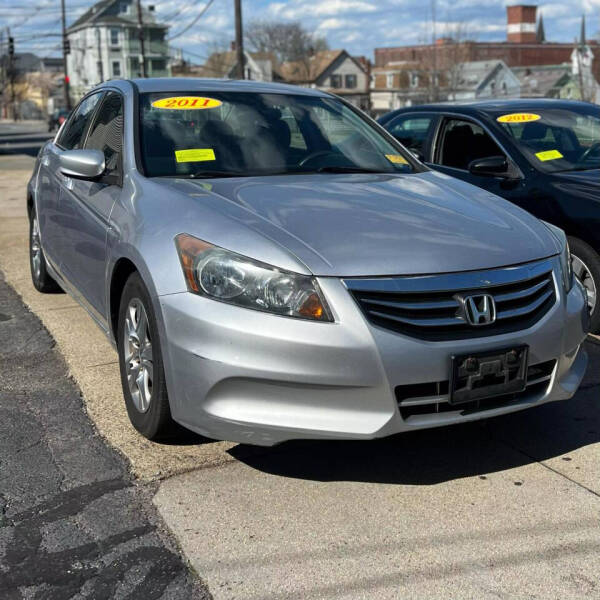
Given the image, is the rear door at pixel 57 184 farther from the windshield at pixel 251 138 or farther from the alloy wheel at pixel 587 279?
the alloy wheel at pixel 587 279

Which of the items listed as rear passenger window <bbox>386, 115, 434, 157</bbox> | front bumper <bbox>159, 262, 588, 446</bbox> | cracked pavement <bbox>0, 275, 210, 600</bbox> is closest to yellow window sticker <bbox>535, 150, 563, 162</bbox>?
rear passenger window <bbox>386, 115, 434, 157</bbox>

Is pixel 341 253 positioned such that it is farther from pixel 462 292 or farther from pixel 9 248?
pixel 9 248

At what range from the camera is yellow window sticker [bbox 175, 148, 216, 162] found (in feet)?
13.5

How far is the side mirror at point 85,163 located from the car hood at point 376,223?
0.41m

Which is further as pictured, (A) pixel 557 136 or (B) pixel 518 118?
(B) pixel 518 118

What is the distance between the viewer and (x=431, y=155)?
22.0ft

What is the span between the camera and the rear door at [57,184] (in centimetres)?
509

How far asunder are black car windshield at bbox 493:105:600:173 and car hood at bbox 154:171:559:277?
1.99 metres

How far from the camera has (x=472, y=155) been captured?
21.0 ft

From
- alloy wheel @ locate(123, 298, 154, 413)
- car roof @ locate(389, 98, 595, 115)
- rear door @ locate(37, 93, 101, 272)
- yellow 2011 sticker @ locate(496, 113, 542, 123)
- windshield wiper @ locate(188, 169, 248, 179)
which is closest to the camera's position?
alloy wheel @ locate(123, 298, 154, 413)

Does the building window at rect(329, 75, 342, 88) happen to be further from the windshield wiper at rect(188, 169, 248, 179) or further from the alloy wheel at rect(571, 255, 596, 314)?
the windshield wiper at rect(188, 169, 248, 179)

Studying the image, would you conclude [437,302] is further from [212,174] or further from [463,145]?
[463,145]

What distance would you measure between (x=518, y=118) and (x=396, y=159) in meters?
2.02

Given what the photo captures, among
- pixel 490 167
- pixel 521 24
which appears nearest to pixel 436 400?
pixel 490 167
